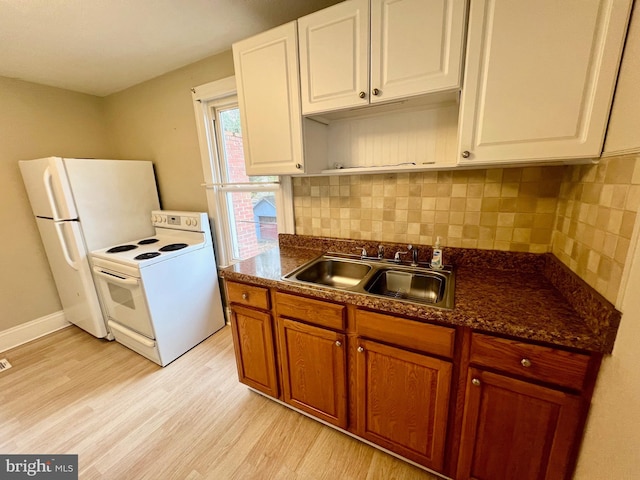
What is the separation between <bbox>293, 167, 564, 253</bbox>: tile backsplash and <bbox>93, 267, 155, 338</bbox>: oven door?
1398mm

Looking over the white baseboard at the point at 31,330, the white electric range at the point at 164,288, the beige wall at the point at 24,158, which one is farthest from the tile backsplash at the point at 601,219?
the white baseboard at the point at 31,330

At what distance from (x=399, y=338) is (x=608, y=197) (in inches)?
34.4

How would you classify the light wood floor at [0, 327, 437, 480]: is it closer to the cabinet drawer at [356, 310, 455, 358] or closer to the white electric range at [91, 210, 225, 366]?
the white electric range at [91, 210, 225, 366]

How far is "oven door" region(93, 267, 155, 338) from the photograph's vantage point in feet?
6.21

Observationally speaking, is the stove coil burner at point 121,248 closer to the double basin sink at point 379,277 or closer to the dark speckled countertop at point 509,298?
the dark speckled countertop at point 509,298

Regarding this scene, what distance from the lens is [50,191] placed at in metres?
2.07

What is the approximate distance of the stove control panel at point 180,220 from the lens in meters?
2.28

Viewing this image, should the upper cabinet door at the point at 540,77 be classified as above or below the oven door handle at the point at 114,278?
above

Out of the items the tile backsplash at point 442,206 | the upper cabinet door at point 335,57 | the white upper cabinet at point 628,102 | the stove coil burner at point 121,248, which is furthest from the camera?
the stove coil burner at point 121,248

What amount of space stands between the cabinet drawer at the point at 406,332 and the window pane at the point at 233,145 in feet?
5.03

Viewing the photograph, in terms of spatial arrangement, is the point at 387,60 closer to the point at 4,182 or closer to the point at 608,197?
the point at 608,197

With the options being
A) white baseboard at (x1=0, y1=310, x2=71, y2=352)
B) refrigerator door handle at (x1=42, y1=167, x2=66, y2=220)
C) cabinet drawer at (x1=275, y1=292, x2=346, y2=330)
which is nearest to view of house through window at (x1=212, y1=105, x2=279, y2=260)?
cabinet drawer at (x1=275, y1=292, x2=346, y2=330)

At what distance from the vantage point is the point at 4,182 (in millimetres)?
2285

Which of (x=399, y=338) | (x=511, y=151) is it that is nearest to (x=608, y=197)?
(x=511, y=151)
